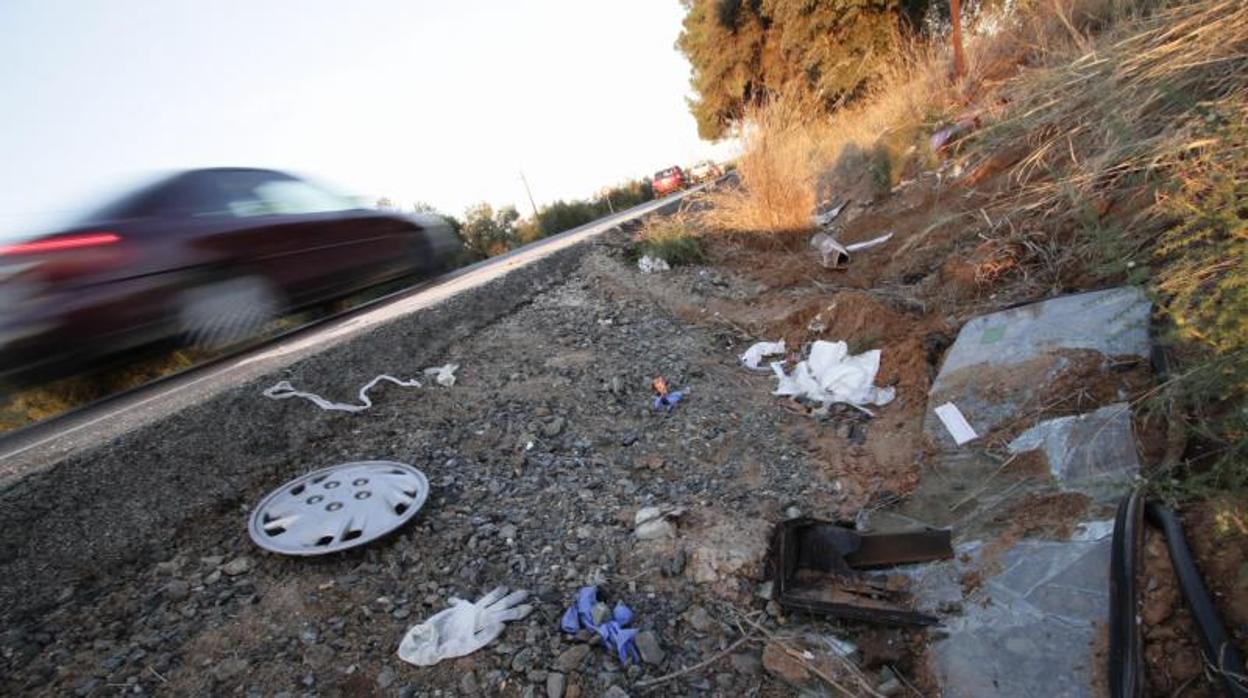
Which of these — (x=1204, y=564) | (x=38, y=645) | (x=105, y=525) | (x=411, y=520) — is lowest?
(x=1204, y=564)

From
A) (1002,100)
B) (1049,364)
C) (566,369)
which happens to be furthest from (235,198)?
(1002,100)

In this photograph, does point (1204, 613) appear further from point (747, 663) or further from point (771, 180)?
point (771, 180)

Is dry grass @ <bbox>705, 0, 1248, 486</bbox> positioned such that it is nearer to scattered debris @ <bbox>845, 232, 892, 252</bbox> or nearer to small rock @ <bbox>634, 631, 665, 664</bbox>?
scattered debris @ <bbox>845, 232, 892, 252</bbox>

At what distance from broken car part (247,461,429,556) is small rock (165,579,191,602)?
216mm

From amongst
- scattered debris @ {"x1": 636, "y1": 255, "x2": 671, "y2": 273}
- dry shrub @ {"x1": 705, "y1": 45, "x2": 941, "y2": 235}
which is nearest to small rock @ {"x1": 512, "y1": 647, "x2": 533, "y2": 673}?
scattered debris @ {"x1": 636, "y1": 255, "x2": 671, "y2": 273}

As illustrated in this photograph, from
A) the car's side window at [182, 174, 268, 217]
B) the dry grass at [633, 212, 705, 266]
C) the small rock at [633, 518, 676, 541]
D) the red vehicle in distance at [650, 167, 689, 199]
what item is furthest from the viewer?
the red vehicle in distance at [650, 167, 689, 199]

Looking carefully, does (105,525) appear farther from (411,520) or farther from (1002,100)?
(1002,100)

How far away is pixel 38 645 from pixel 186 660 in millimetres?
410

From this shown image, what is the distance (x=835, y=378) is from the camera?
3.23 m

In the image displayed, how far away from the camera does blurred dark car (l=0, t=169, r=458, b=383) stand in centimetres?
282

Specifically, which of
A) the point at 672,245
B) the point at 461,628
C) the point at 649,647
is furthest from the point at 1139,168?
the point at 672,245

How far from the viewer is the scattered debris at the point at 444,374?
124 inches

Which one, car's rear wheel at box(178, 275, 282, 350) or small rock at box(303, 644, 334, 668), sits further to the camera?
car's rear wheel at box(178, 275, 282, 350)

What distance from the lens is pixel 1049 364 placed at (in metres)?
2.42
